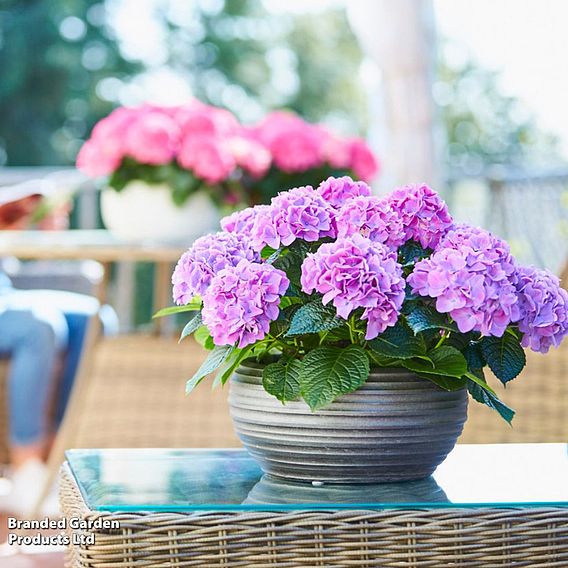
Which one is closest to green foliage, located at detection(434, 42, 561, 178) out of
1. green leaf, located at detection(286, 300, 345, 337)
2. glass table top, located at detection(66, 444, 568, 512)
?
glass table top, located at detection(66, 444, 568, 512)

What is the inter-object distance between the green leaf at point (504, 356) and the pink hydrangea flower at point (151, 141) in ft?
5.29

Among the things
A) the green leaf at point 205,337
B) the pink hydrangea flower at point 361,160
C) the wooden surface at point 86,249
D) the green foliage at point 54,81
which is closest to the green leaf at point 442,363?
the green leaf at point 205,337

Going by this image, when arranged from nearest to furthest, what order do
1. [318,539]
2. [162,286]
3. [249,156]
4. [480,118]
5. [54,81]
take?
[318,539] < [249,156] < [162,286] < [54,81] < [480,118]

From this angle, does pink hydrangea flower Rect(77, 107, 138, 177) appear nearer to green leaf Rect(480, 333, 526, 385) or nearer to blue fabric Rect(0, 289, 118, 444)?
blue fabric Rect(0, 289, 118, 444)

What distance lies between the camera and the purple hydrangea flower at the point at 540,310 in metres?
1.06

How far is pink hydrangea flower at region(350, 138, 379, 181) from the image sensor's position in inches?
112

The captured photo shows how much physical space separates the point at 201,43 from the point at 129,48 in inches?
35.9

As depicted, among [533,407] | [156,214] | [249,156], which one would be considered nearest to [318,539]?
[533,407]

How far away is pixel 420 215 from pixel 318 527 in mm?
323

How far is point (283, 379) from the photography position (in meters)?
1.07

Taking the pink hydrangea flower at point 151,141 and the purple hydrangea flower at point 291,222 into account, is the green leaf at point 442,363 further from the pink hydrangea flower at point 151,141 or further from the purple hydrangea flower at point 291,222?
the pink hydrangea flower at point 151,141

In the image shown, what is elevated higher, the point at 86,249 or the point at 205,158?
the point at 205,158

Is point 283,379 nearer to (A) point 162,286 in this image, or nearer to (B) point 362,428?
(B) point 362,428

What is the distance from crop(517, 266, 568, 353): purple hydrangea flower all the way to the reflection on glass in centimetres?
17
